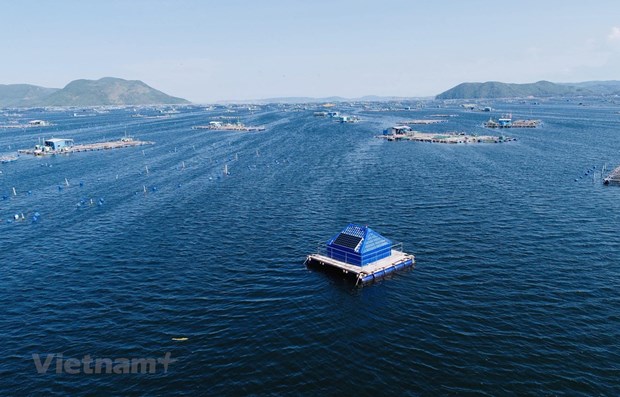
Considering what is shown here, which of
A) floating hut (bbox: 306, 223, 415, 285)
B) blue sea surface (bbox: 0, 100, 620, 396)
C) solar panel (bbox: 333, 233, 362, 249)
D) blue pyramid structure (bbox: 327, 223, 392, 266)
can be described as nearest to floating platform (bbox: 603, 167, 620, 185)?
blue sea surface (bbox: 0, 100, 620, 396)

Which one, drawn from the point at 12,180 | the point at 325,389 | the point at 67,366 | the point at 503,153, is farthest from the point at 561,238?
the point at 12,180

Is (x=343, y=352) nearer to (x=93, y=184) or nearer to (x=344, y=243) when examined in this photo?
(x=344, y=243)

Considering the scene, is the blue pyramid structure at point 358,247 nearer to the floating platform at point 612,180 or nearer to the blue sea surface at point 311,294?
the blue sea surface at point 311,294

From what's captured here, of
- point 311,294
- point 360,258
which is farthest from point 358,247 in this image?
point 311,294

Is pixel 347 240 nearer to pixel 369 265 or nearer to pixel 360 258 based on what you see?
pixel 360 258

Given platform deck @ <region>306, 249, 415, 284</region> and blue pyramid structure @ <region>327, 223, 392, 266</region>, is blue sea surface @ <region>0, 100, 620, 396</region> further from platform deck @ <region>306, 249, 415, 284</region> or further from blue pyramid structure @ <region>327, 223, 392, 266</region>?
blue pyramid structure @ <region>327, 223, 392, 266</region>

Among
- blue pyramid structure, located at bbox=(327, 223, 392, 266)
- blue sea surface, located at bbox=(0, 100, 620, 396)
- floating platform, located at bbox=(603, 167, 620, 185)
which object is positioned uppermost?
floating platform, located at bbox=(603, 167, 620, 185)
